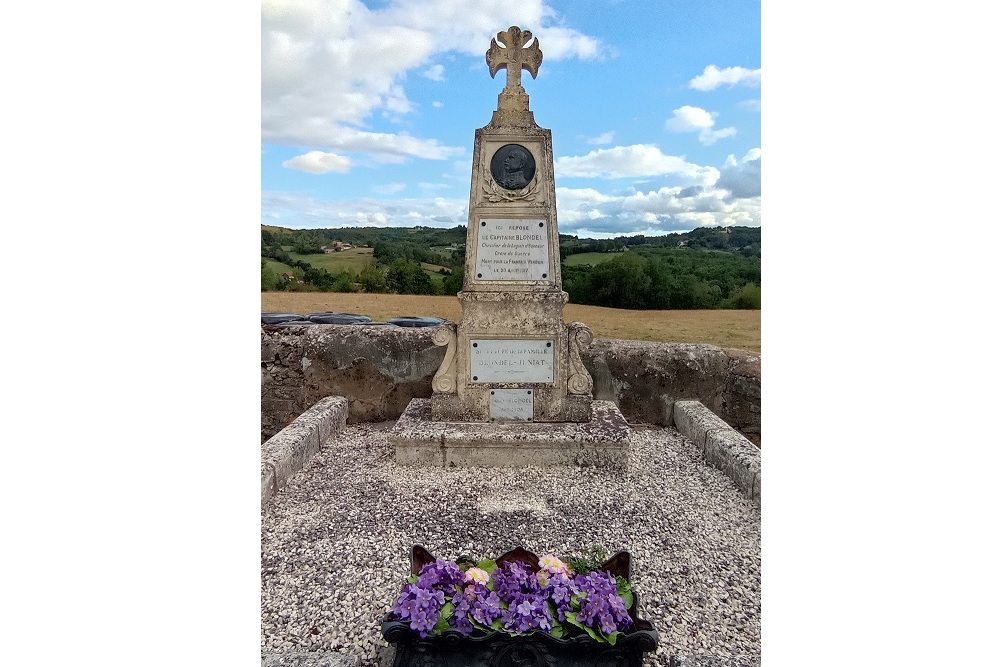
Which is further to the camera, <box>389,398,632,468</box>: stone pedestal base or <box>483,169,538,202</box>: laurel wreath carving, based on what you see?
<box>483,169,538,202</box>: laurel wreath carving

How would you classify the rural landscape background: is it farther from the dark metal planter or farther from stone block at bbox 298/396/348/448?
the dark metal planter

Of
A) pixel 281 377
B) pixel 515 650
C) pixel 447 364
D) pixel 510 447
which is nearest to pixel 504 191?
pixel 447 364

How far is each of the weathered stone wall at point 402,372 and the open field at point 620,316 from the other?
1.55 ft

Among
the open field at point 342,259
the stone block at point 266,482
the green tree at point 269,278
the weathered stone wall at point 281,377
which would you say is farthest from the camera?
the open field at point 342,259

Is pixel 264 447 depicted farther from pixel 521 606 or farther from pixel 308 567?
pixel 521 606

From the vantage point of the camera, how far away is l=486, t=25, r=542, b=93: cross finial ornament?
15.4 feet

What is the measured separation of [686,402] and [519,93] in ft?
11.1

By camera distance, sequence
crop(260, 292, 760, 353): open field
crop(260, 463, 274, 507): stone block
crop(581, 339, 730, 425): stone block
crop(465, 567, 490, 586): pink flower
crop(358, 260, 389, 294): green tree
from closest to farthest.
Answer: crop(465, 567, 490, 586): pink flower, crop(260, 463, 274, 507): stone block, crop(581, 339, 730, 425): stone block, crop(260, 292, 760, 353): open field, crop(358, 260, 389, 294): green tree

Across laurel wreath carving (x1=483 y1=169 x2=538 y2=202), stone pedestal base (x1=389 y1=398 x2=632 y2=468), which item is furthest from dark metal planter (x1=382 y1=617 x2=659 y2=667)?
laurel wreath carving (x1=483 y1=169 x2=538 y2=202)

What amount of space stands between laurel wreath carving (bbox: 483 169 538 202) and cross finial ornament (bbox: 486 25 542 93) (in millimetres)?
800

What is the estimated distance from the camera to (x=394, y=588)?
2.66m

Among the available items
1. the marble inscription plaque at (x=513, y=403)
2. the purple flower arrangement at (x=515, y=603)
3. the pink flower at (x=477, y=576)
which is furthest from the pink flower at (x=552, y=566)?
the marble inscription plaque at (x=513, y=403)

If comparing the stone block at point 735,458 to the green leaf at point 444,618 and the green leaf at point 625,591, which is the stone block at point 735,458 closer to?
the green leaf at point 625,591

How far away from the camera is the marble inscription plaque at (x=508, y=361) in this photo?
4.79 meters
